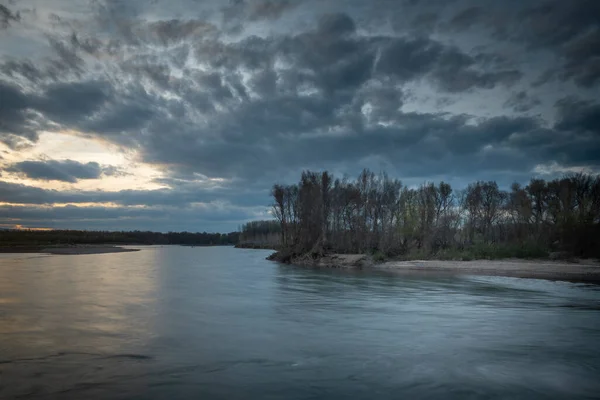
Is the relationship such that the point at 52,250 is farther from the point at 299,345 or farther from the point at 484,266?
the point at 299,345

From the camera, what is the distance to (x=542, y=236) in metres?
46.7

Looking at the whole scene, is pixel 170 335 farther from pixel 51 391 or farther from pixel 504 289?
pixel 504 289

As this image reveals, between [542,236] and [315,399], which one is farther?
[542,236]

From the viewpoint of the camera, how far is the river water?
326 inches

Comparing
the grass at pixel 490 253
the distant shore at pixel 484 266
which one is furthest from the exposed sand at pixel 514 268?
the grass at pixel 490 253

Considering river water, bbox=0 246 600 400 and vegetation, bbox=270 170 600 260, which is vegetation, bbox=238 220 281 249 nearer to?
vegetation, bbox=270 170 600 260

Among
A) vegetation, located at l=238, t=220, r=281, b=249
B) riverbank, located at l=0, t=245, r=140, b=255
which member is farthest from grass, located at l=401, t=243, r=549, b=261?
vegetation, located at l=238, t=220, r=281, b=249

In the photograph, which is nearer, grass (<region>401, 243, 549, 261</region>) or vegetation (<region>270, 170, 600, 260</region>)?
grass (<region>401, 243, 549, 261</region>)

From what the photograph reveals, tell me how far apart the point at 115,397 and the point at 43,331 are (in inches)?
302

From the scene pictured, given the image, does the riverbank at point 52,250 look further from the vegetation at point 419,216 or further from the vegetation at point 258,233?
the vegetation at point 258,233

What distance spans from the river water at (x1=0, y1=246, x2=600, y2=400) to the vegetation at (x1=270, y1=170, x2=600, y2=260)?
29.8 meters

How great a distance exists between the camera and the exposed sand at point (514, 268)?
107ft

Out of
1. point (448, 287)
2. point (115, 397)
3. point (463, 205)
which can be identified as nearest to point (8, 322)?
point (115, 397)

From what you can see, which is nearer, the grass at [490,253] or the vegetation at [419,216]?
the grass at [490,253]
